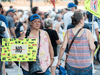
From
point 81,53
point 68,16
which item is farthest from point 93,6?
point 81,53

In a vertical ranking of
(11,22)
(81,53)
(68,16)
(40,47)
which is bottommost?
(81,53)

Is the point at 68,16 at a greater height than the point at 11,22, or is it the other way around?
the point at 68,16

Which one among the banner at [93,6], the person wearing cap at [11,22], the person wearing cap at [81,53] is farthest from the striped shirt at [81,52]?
the person wearing cap at [11,22]

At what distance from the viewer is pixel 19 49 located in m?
3.83

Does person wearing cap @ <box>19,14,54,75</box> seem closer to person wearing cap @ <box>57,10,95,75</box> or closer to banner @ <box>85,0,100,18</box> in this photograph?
person wearing cap @ <box>57,10,95,75</box>

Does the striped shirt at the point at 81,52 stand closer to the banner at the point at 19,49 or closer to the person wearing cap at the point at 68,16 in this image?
the banner at the point at 19,49

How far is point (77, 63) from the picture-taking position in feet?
13.1

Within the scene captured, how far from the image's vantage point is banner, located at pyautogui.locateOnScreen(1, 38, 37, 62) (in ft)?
12.5

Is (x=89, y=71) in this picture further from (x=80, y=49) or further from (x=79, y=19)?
(x=79, y=19)

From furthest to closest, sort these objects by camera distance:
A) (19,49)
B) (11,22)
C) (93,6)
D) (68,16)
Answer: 1. (11,22)
2. (68,16)
3. (93,6)
4. (19,49)

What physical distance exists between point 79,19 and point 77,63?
793mm

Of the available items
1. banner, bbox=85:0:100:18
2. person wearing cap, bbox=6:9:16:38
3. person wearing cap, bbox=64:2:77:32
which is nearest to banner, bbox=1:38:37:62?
banner, bbox=85:0:100:18

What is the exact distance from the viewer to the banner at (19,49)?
12.5 ft

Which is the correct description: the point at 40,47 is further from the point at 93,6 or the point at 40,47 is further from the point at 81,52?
the point at 93,6
